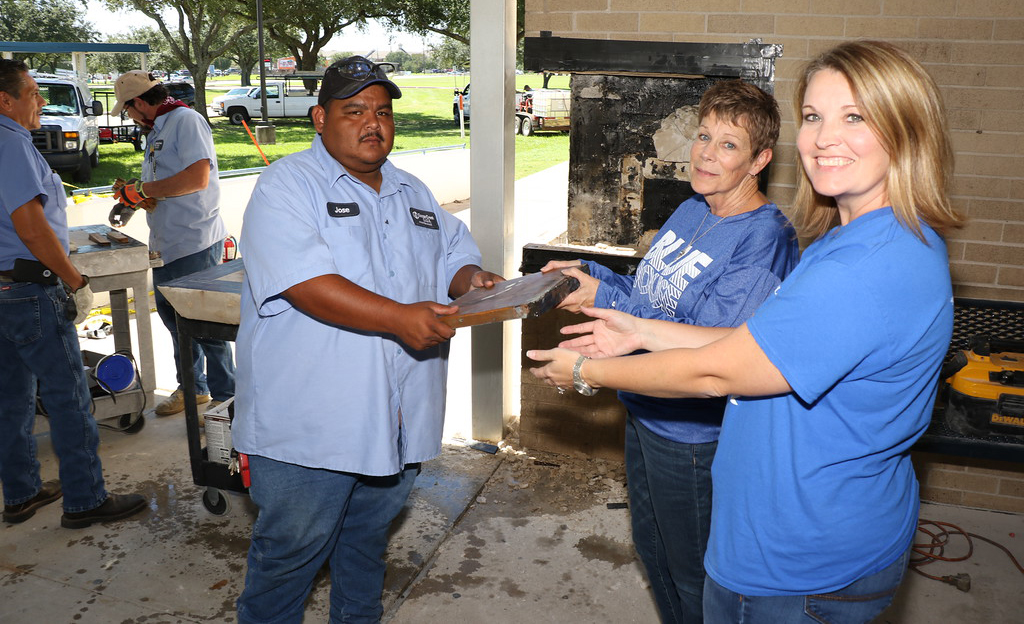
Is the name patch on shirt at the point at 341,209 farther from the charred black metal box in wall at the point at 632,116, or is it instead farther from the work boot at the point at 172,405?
the work boot at the point at 172,405

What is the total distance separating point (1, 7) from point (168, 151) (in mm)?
33418

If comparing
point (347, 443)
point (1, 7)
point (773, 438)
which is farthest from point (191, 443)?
point (1, 7)

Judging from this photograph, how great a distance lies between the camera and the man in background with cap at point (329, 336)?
2.48 metres

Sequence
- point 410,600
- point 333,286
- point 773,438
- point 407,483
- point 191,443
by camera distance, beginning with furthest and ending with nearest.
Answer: point 191,443 < point 410,600 < point 407,483 < point 333,286 < point 773,438

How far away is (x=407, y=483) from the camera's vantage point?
3006mm

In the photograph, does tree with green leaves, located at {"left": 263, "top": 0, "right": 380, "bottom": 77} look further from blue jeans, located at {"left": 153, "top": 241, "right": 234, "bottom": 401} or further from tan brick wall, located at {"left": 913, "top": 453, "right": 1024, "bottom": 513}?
tan brick wall, located at {"left": 913, "top": 453, "right": 1024, "bottom": 513}

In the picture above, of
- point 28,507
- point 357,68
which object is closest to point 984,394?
point 357,68

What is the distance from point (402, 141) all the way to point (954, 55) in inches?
936

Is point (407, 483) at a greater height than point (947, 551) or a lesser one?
greater

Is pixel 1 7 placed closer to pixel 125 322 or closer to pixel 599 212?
pixel 125 322

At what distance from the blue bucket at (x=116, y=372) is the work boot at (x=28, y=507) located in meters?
0.89

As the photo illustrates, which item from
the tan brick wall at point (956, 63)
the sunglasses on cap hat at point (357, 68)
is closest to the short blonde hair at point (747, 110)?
the sunglasses on cap hat at point (357, 68)

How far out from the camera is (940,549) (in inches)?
157

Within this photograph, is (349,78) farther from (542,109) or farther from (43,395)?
(542,109)
